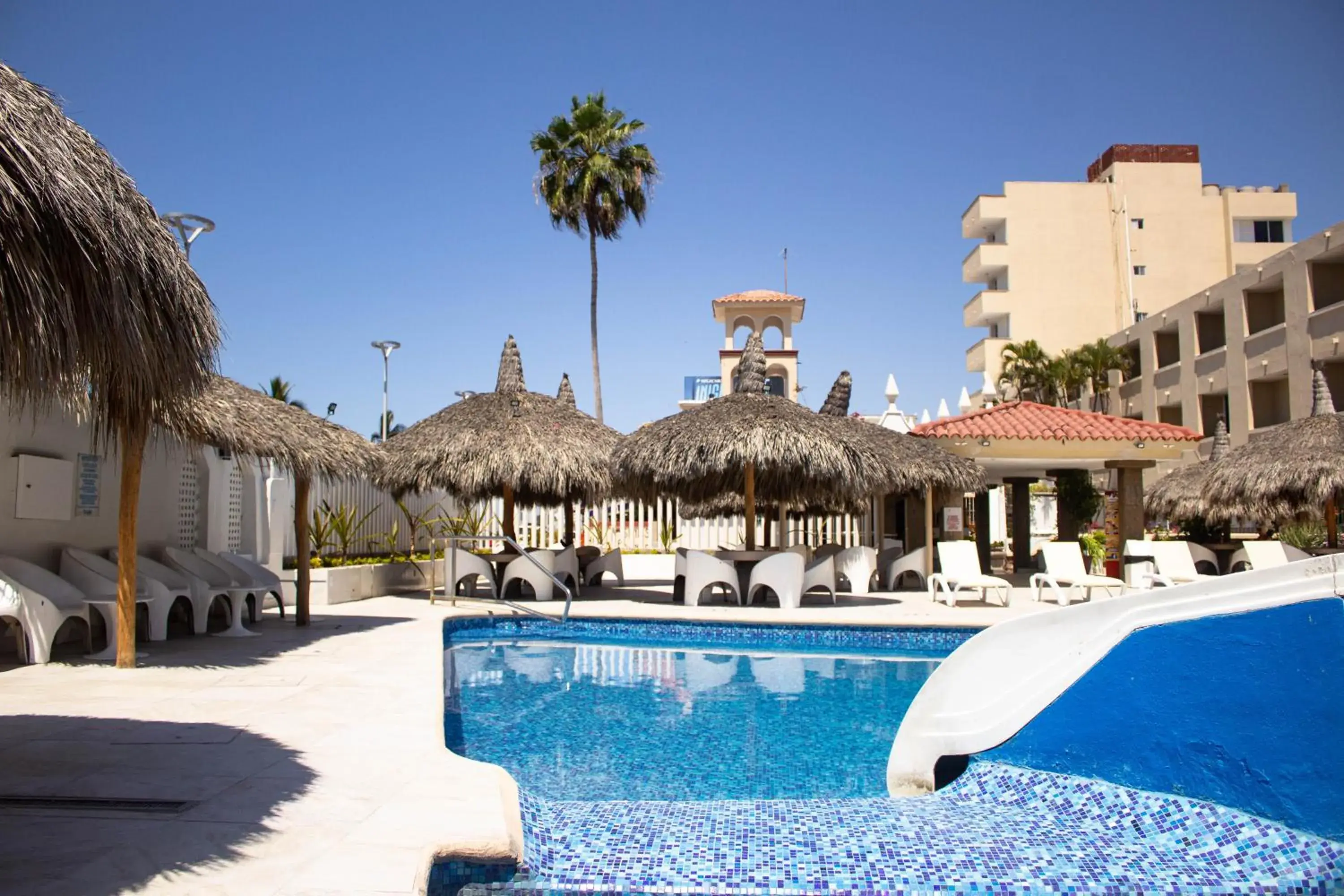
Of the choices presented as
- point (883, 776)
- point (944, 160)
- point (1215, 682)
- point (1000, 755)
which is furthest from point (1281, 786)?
point (944, 160)

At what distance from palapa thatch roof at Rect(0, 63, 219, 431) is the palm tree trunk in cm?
2046

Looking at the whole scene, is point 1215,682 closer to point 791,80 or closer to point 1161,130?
point 791,80

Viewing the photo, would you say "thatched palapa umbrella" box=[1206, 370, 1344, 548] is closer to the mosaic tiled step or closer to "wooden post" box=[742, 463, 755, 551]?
"wooden post" box=[742, 463, 755, 551]

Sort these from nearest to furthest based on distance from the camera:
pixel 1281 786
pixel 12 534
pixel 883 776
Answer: pixel 1281 786
pixel 883 776
pixel 12 534

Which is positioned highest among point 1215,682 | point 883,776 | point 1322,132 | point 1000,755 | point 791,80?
point 1322,132

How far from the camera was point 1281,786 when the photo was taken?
3.49 metres

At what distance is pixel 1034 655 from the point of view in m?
4.43

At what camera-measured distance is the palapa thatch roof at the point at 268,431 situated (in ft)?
26.4

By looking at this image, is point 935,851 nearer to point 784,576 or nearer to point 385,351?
point 784,576

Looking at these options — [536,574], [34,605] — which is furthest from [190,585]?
[536,574]

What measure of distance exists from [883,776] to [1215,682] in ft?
7.14

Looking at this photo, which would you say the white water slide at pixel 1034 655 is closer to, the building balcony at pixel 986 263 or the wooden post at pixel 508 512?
the wooden post at pixel 508 512

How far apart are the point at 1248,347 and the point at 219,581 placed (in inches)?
1103

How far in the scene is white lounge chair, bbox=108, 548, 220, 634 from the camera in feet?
28.0
